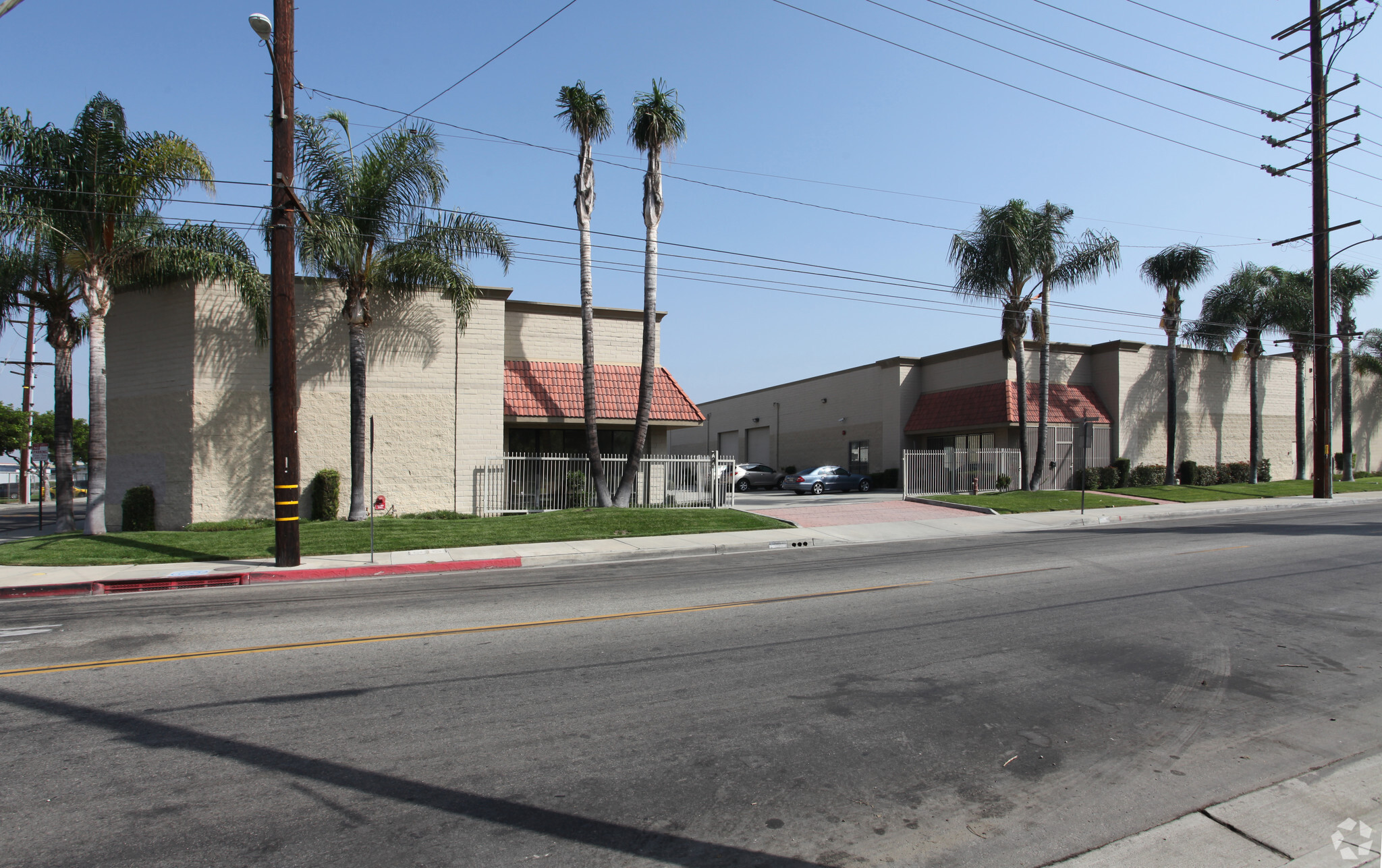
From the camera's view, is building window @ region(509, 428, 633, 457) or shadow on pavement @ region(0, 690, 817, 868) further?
building window @ region(509, 428, 633, 457)

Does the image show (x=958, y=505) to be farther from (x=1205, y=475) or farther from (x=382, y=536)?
(x=382, y=536)

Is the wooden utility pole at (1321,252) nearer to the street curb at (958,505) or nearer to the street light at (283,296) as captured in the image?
the street curb at (958,505)

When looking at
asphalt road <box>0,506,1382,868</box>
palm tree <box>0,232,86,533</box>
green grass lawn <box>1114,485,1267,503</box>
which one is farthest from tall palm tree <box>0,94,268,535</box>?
green grass lawn <box>1114,485,1267,503</box>

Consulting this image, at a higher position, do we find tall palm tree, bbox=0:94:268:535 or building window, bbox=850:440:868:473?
tall palm tree, bbox=0:94:268:535

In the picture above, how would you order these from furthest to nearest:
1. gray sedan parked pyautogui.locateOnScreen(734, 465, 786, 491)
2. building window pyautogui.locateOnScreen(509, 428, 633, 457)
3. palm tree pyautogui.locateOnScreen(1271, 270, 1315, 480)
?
1. gray sedan parked pyautogui.locateOnScreen(734, 465, 786, 491)
2. palm tree pyautogui.locateOnScreen(1271, 270, 1315, 480)
3. building window pyautogui.locateOnScreen(509, 428, 633, 457)

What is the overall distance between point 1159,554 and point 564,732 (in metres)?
12.4

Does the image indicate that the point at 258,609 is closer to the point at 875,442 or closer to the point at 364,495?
the point at 364,495

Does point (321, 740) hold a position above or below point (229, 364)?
below

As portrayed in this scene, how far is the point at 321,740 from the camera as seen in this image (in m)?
4.70

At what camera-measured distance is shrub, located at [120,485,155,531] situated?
18734mm

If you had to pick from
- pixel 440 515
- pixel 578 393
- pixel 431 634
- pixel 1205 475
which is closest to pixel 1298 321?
pixel 1205 475

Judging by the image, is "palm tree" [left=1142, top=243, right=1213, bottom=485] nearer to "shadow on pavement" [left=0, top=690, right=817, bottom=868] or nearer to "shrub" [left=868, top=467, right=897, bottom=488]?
"shrub" [left=868, top=467, right=897, bottom=488]

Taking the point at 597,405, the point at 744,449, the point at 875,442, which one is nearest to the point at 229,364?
the point at 597,405

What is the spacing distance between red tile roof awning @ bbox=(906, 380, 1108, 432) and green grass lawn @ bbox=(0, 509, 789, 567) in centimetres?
1527
